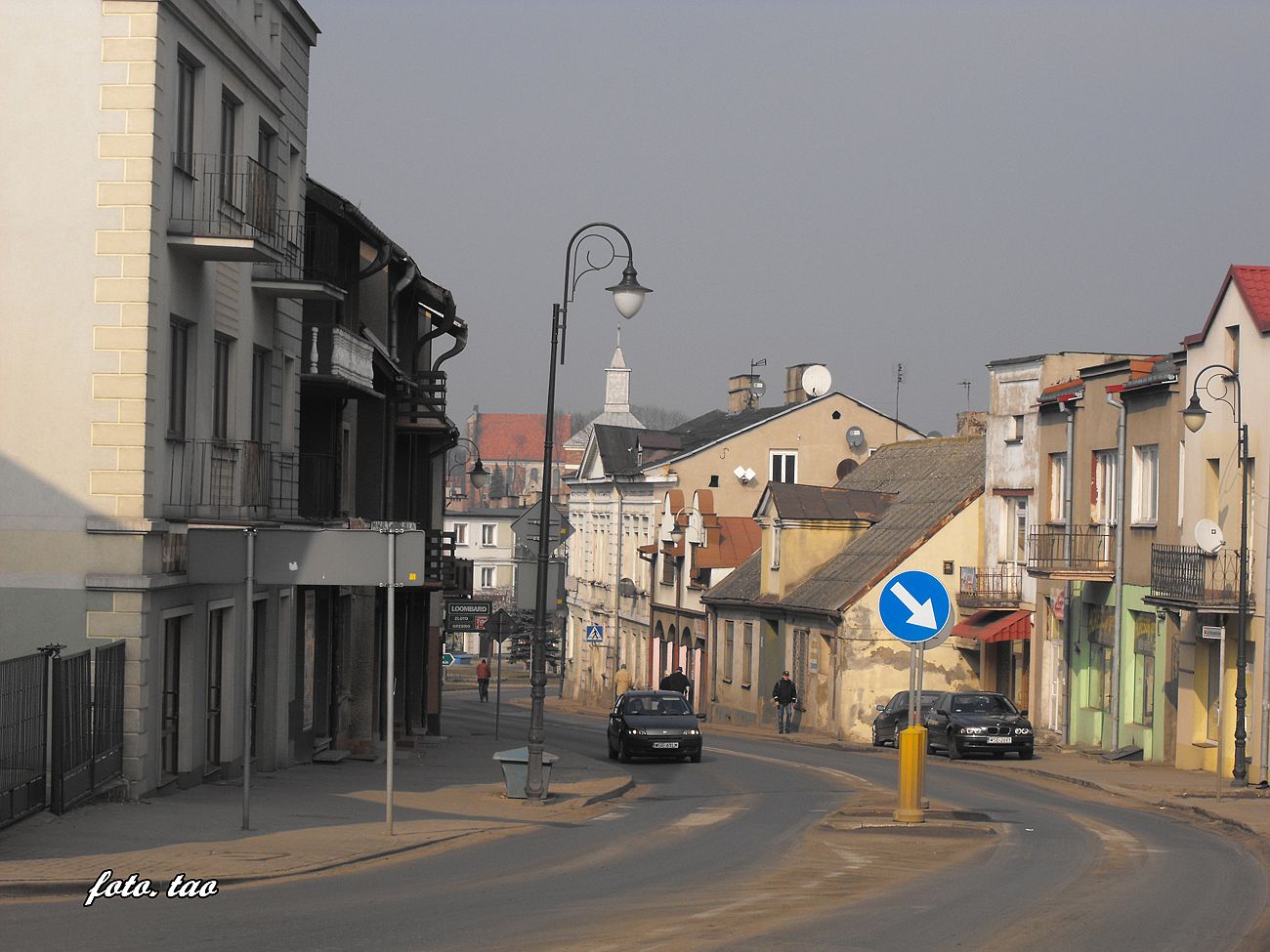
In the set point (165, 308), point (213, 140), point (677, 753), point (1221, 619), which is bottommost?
point (677, 753)

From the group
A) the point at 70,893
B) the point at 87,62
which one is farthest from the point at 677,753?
the point at 70,893

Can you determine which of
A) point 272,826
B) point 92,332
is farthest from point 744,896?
point 92,332

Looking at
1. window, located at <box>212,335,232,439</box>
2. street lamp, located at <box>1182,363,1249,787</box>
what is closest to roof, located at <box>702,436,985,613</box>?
street lamp, located at <box>1182,363,1249,787</box>

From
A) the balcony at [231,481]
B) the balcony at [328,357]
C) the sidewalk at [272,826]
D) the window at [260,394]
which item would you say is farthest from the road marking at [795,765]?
the window at [260,394]

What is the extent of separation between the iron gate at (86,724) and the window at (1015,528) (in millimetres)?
29366

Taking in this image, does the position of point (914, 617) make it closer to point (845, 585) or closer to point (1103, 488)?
point (1103, 488)

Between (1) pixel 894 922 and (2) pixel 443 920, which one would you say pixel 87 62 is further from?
(1) pixel 894 922

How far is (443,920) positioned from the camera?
12359mm

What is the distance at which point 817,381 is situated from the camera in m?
71.9

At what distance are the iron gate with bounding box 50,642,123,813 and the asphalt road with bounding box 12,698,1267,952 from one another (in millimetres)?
3885

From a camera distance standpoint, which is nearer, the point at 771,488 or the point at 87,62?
the point at 87,62

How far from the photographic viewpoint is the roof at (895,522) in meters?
47.5

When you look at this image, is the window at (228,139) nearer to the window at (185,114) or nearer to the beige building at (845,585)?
the window at (185,114)

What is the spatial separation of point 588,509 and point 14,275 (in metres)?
60.0
